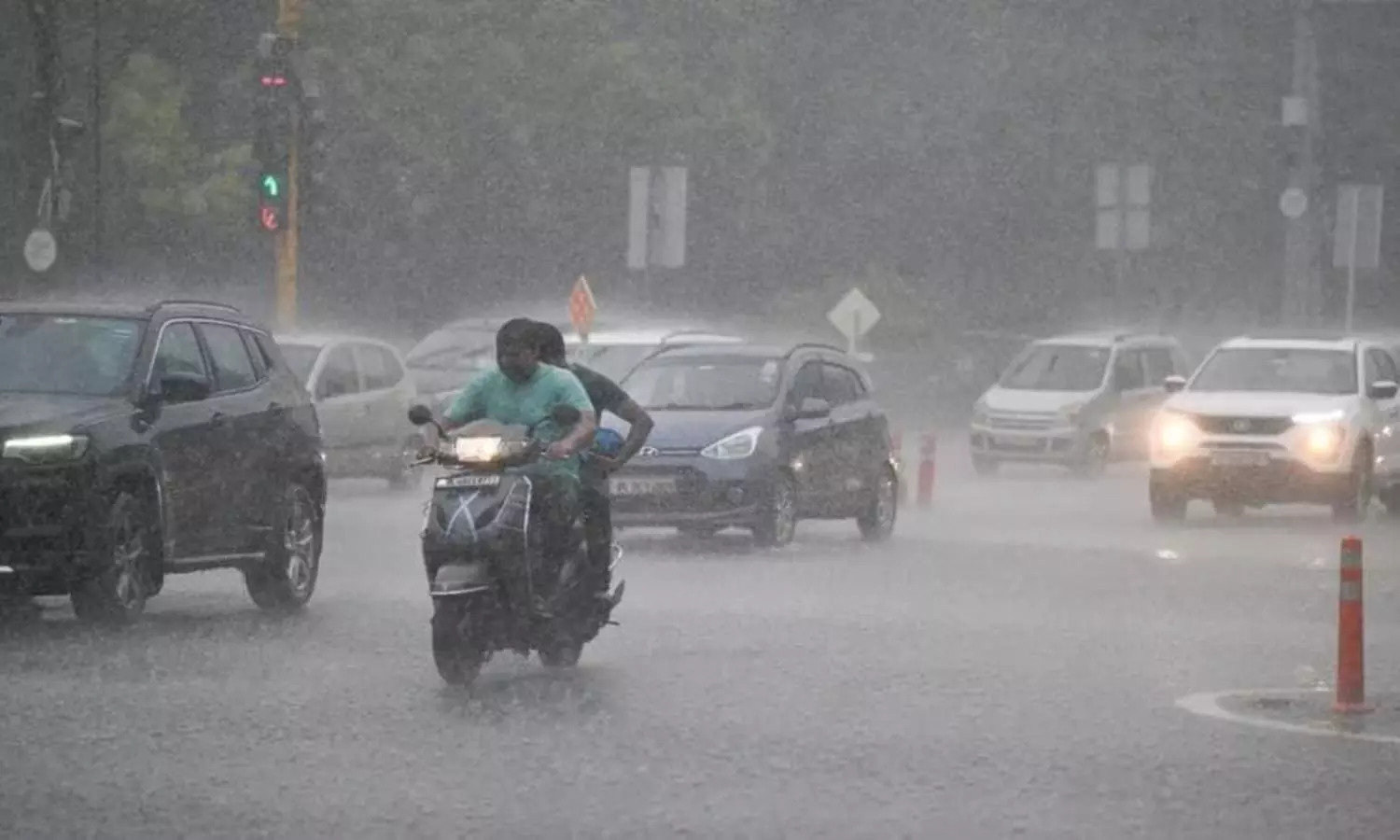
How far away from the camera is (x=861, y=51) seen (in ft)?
220

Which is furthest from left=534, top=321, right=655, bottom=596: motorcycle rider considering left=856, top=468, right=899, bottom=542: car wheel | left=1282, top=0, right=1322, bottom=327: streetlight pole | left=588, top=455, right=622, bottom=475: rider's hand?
left=1282, top=0, right=1322, bottom=327: streetlight pole

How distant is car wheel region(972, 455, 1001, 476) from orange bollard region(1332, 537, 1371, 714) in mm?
27198

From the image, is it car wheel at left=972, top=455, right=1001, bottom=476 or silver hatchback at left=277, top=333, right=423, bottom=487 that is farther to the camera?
car wheel at left=972, top=455, right=1001, bottom=476

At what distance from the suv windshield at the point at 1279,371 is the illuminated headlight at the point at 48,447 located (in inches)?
630

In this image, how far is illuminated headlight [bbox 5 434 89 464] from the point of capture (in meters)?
15.9

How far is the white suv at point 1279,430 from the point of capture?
28.6 meters

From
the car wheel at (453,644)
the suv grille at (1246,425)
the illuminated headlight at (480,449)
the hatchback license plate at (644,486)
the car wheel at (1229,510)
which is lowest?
the car wheel at (1229,510)

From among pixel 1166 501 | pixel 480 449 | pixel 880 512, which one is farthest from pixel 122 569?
pixel 1166 501

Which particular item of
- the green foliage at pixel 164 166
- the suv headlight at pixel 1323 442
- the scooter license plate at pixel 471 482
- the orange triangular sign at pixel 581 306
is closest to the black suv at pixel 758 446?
the suv headlight at pixel 1323 442

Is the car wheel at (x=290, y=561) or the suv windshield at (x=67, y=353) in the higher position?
the suv windshield at (x=67, y=353)

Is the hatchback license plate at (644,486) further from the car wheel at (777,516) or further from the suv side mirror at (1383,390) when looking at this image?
the suv side mirror at (1383,390)

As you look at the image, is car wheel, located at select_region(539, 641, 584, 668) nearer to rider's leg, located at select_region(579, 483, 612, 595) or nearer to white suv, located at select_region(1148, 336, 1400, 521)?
rider's leg, located at select_region(579, 483, 612, 595)

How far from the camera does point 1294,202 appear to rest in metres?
42.3

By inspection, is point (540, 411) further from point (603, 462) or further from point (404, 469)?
point (404, 469)
